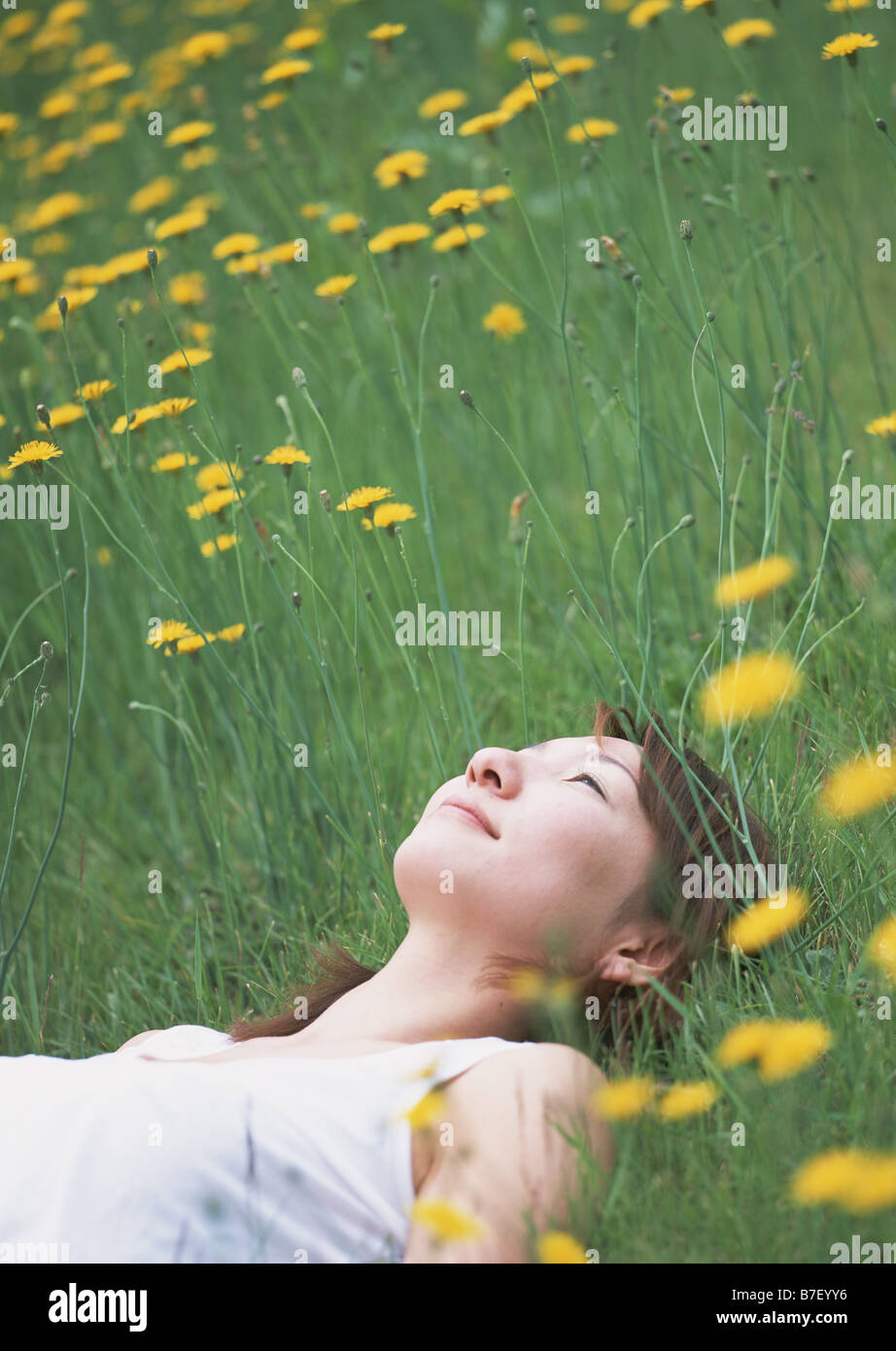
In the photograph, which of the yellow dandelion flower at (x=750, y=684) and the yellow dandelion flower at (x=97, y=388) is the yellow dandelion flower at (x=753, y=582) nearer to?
the yellow dandelion flower at (x=750, y=684)

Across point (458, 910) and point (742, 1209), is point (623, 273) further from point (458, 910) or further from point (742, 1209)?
point (742, 1209)

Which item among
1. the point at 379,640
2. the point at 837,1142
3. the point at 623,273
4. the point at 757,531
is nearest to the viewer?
the point at 837,1142

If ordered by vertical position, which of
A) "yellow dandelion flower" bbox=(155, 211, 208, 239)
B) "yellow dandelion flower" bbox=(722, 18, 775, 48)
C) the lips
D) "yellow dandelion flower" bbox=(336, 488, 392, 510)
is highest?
"yellow dandelion flower" bbox=(722, 18, 775, 48)

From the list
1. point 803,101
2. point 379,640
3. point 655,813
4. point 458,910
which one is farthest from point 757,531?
point 803,101

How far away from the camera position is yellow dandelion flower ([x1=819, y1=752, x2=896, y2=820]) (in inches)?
58.1

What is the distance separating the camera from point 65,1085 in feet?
4.73

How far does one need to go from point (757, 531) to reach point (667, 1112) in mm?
1449

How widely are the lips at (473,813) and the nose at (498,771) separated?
0.09ft

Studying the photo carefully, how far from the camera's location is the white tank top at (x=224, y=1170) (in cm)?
131

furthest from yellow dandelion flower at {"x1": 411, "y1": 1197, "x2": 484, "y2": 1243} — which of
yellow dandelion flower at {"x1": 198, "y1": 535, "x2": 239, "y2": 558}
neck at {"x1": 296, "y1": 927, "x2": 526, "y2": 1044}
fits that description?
yellow dandelion flower at {"x1": 198, "y1": 535, "x2": 239, "y2": 558}

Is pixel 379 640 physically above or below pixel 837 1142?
above

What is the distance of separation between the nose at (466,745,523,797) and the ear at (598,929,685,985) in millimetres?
221

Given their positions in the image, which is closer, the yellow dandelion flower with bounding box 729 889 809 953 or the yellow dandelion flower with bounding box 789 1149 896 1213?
the yellow dandelion flower with bounding box 789 1149 896 1213

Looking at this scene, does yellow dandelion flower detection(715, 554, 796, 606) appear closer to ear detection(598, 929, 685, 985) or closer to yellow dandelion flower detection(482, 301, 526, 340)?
ear detection(598, 929, 685, 985)
